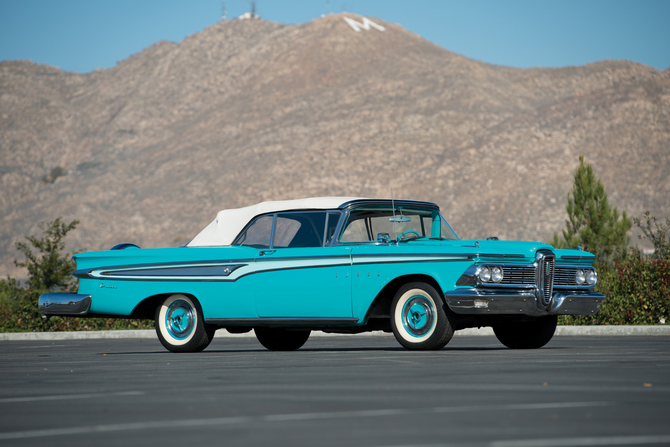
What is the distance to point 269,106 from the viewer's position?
87125mm

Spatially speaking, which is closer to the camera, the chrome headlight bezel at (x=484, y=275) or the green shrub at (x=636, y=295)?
the chrome headlight bezel at (x=484, y=275)

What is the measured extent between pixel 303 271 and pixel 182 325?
205 centimetres

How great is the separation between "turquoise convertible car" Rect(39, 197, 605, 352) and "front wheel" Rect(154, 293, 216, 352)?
15 millimetres

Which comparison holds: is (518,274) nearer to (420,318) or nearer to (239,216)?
(420,318)

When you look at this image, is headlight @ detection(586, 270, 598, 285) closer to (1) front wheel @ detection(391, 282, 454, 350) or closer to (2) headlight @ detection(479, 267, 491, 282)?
(2) headlight @ detection(479, 267, 491, 282)

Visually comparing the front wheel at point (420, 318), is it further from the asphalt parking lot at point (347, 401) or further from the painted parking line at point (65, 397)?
the painted parking line at point (65, 397)

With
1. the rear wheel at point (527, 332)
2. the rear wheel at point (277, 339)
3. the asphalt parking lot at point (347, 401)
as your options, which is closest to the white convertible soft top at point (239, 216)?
the rear wheel at point (277, 339)

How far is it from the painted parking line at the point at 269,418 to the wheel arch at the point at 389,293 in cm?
467

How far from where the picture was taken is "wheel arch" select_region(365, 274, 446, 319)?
10359mm

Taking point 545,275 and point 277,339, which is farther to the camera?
point 277,339

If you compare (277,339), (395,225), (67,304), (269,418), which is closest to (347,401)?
(269,418)

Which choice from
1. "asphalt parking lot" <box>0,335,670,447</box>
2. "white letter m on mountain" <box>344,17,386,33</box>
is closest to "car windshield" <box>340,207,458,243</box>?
"asphalt parking lot" <box>0,335,670,447</box>

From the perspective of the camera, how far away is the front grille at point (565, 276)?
35.4 ft

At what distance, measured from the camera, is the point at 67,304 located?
40.3 ft
